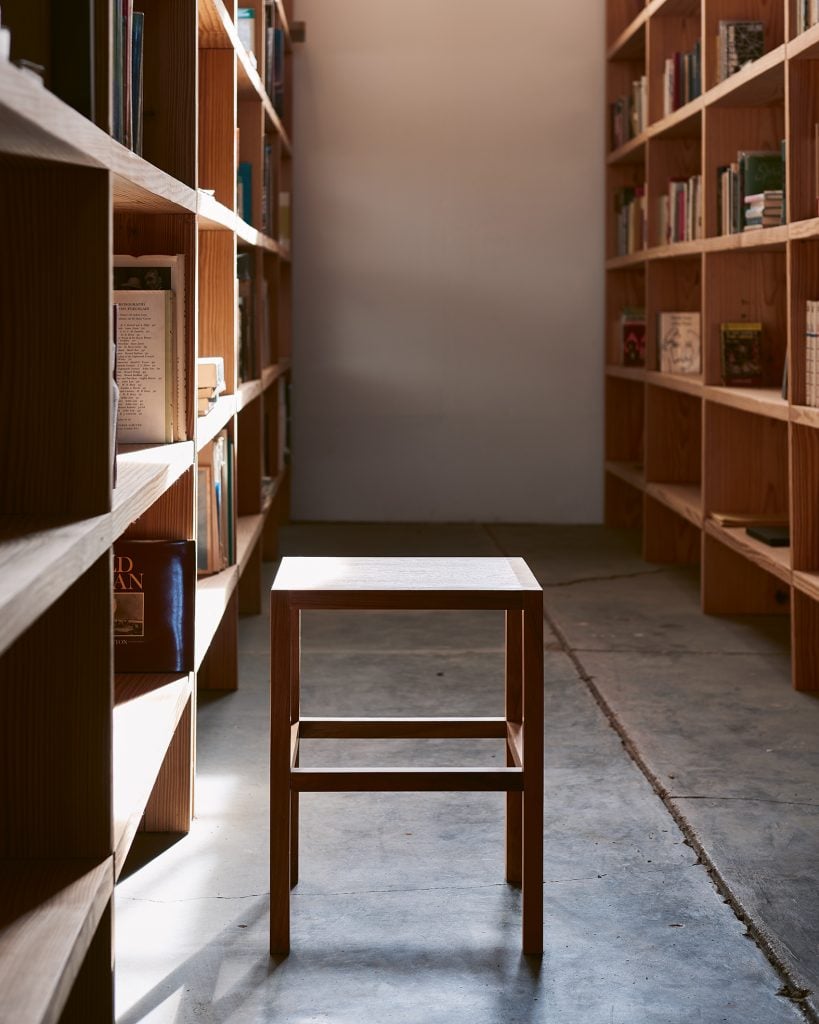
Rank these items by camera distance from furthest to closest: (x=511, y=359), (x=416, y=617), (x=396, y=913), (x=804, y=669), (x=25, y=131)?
(x=511, y=359) → (x=416, y=617) → (x=804, y=669) → (x=396, y=913) → (x=25, y=131)

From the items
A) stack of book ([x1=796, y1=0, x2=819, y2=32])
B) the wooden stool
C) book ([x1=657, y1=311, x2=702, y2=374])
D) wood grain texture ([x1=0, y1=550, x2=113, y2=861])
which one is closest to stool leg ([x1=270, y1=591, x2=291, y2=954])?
the wooden stool

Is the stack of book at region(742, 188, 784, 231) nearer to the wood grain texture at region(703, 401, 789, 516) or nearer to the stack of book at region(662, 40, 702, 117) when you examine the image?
the wood grain texture at region(703, 401, 789, 516)

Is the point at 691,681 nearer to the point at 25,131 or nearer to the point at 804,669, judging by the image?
the point at 804,669

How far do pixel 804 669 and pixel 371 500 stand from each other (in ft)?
10.3

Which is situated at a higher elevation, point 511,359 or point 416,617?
point 511,359

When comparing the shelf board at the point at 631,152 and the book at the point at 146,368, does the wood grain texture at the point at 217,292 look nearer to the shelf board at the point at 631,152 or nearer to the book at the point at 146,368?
the book at the point at 146,368

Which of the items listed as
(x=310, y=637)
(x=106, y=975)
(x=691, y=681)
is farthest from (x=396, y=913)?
(x=310, y=637)

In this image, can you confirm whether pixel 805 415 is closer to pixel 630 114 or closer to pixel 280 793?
pixel 280 793

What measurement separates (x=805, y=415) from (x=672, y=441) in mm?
2023

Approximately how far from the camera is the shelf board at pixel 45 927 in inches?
44.6

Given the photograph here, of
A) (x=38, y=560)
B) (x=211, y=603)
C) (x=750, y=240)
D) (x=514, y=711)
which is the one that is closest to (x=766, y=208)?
(x=750, y=240)

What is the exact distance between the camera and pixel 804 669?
3449 mm

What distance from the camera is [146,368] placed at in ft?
7.72

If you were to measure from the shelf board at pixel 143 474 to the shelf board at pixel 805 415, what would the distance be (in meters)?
1.66
